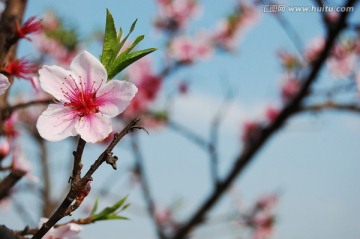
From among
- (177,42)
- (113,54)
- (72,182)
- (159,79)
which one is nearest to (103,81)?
(113,54)

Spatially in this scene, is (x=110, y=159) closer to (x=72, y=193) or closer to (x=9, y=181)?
(x=72, y=193)

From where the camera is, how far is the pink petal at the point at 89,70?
30.2 inches

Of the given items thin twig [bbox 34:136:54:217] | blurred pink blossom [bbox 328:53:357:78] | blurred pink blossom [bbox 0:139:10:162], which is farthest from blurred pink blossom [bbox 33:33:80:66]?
blurred pink blossom [bbox 0:139:10:162]

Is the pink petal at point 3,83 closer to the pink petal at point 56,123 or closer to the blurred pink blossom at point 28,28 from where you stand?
the pink petal at point 56,123

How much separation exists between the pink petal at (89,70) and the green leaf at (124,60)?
0.04ft

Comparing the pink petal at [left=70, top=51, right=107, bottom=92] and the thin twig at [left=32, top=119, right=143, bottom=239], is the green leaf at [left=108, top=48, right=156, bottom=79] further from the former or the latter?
the thin twig at [left=32, top=119, right=143, bottom=239]

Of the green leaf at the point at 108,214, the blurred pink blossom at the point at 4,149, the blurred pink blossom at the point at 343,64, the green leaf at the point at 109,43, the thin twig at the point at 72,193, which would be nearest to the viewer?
the thin twig at the point at 72,193

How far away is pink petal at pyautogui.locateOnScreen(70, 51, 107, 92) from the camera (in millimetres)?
766

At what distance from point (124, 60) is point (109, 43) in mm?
45

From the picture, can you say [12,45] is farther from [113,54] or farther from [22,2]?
[113,54]

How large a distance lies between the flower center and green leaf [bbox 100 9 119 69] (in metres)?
0.09

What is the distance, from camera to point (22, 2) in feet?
4.78

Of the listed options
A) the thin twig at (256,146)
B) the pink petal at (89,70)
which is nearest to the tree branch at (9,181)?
the pink petal at (89,70)

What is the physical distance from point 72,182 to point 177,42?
6.60 meters
